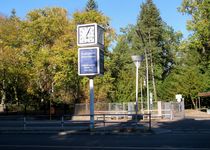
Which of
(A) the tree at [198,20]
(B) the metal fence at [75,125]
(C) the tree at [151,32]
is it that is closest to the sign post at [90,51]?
(B) the metal fence at [75,125]

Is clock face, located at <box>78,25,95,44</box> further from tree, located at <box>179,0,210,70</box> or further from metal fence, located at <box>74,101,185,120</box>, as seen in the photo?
tree, located at <box>179,0,210,70</box>

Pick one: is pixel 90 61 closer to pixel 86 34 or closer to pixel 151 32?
pixel 86 34

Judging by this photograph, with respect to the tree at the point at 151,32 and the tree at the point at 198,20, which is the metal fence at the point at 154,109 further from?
the tree at the point at 151,32

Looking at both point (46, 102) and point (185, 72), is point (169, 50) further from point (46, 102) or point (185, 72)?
point (46, 102)

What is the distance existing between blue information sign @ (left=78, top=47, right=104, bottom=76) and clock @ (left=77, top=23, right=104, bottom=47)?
1.19 ft

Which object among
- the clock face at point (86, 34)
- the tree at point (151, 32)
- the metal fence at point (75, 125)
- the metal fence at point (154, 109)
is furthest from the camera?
the tree at point (151, 32)

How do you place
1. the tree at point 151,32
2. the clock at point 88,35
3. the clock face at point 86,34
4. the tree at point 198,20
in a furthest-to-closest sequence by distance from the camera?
the tree at point 151,32 → the tree at point 198,20 → the clock face at point 86,34 → the clock at point 88,35

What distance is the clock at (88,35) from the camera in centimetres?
2439

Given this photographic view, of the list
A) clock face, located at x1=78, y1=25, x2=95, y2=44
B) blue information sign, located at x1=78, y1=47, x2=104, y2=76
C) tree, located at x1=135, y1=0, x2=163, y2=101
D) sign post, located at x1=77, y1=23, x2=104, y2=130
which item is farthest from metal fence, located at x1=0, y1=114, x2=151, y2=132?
tree, located at x1=135, y1=0, x2=163, y2=101

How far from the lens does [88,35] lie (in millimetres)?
24672

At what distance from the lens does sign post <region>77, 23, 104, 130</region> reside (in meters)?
24.4

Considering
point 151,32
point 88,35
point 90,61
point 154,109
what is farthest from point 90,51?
point 151,32

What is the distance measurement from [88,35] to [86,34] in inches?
5.8

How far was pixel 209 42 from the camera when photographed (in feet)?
170
